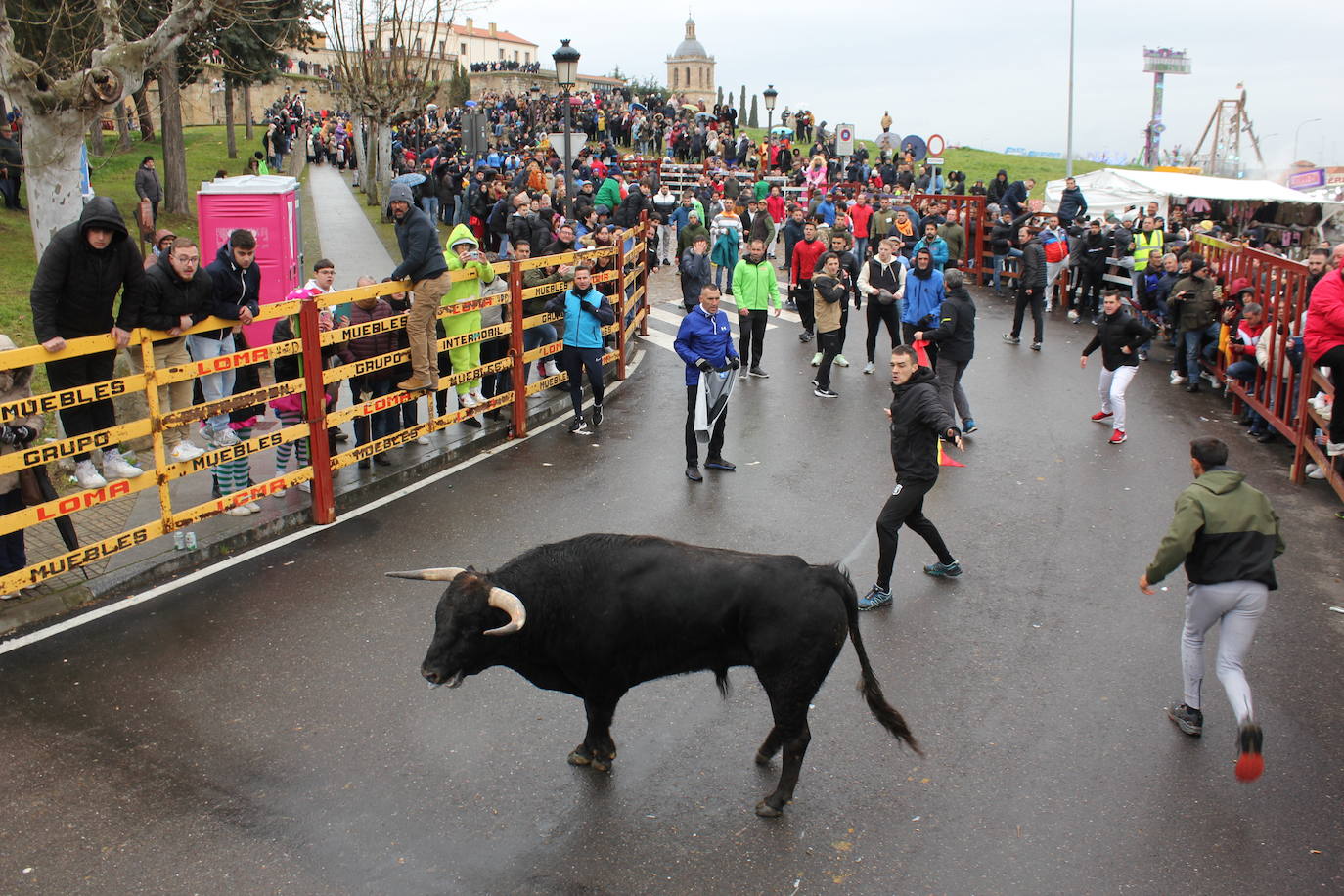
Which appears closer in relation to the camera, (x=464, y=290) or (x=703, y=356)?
(x=703, y=356)

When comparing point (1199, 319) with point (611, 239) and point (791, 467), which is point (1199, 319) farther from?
point (611, 239)

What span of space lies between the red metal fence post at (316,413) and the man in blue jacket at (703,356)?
347 cm

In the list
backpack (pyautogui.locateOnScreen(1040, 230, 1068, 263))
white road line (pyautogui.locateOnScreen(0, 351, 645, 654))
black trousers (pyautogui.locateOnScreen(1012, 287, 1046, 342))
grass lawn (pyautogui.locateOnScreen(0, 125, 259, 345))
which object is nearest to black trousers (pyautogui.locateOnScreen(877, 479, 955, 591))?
white road line (pyautogui.locateOnScreen(0, 351, 645, 654))

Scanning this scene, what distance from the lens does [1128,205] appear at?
84.2 feet

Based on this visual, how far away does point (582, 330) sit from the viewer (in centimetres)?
1203

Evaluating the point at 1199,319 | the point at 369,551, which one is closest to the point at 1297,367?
the point at 1199,319

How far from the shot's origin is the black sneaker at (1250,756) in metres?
5.52

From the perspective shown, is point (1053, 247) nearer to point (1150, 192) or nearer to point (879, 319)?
point (879, 319)

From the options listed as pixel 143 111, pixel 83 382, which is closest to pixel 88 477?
pixel 83 382

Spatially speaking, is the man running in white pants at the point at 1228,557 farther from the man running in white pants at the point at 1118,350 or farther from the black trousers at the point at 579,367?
the black trousers at the point at 579,367

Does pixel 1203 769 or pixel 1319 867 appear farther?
pixel 1203 769

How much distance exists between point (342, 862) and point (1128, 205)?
25217mm

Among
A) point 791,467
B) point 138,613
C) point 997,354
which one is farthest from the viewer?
point 997,354

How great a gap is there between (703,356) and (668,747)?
5662 mm
